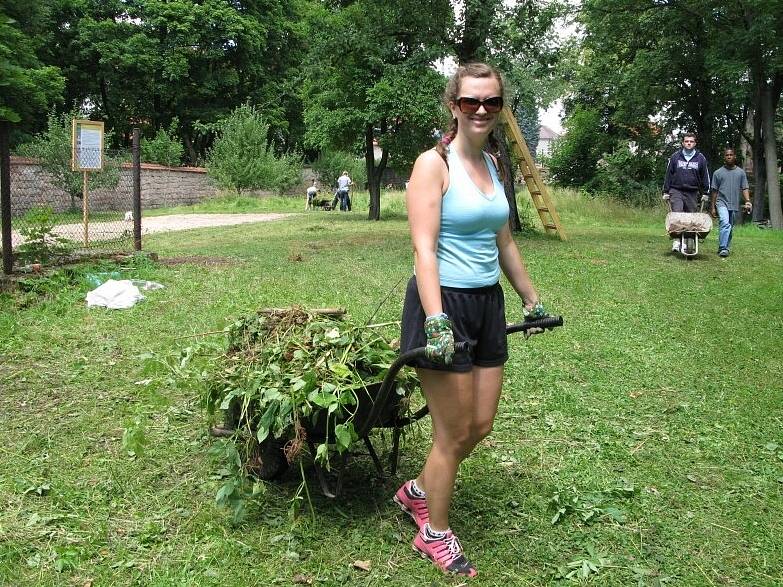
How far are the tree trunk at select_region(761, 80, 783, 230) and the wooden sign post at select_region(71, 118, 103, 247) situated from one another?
1867 centimetres

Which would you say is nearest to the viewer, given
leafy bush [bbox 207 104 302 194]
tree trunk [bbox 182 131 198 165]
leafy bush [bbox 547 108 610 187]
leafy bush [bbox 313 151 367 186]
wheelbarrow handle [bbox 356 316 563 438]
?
wheelbarrow handle [bbox 356 316 563 438]

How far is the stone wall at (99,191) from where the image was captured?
10461 millimetres

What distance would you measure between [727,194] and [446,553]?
10507 mm

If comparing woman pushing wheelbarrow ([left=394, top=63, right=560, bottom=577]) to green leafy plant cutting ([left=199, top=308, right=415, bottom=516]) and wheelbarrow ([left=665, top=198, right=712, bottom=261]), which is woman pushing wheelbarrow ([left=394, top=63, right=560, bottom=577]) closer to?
green leafy plant cutting ([left=199, top=308, right=415, bottom=516])

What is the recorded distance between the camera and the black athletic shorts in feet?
9.00

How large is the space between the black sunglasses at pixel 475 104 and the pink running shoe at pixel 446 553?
1.70m

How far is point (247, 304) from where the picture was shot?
766 cm

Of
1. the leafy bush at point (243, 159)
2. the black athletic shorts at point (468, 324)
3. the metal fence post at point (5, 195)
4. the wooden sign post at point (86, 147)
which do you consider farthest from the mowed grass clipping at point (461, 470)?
the leafy bush at point (243, 159)

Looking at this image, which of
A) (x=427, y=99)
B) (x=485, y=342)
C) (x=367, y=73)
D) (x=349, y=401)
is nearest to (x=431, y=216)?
(x=485, y=342)

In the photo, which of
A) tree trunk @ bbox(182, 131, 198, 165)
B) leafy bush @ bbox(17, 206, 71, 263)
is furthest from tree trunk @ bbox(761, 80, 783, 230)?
tree trunk @ bbox(182, 131, 198, 165)

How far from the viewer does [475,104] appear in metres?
2.74

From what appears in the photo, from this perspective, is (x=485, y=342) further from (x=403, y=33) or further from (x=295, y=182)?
(x=295, y=182)

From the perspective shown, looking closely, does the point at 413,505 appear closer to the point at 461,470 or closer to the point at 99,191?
the point at 461,470

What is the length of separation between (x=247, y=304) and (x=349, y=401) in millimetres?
4814
